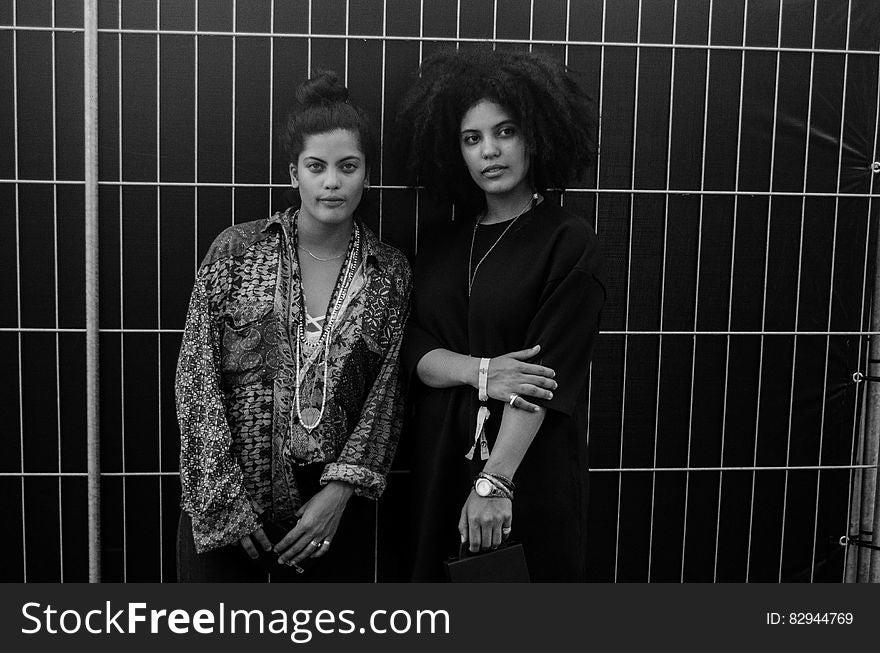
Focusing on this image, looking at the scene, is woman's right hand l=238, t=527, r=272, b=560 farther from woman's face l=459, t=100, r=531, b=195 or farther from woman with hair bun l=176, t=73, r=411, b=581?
woman's face l=459, t=100, r=531, b=195

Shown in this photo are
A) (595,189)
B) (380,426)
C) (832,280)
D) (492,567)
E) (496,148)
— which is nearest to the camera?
(492,567)

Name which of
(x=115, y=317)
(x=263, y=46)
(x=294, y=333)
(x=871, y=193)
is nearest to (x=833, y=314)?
(x=871, y=193)

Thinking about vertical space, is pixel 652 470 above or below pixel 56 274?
below

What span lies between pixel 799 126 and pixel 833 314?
56cm

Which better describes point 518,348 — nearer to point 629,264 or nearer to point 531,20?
point 629,264

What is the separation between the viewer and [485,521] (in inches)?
68.4

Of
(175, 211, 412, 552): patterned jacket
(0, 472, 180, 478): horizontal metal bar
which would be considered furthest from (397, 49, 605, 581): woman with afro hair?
(0, 472, 180, 478): horizontal metal bar

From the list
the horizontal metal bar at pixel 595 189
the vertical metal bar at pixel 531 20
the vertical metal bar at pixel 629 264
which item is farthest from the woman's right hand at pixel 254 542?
the vertical metal bar at pixel 531 20

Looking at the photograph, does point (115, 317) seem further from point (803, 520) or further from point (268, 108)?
point (803, 520)

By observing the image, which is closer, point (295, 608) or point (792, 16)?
point (295, 608)

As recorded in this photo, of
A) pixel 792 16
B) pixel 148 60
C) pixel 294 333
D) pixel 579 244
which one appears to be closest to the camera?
pixel 579 244

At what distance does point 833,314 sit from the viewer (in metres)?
Answer: 2.39

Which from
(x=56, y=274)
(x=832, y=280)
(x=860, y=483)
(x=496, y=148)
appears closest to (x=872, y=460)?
(x=860, y=483)

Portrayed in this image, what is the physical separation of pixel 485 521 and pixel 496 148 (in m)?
0.82
